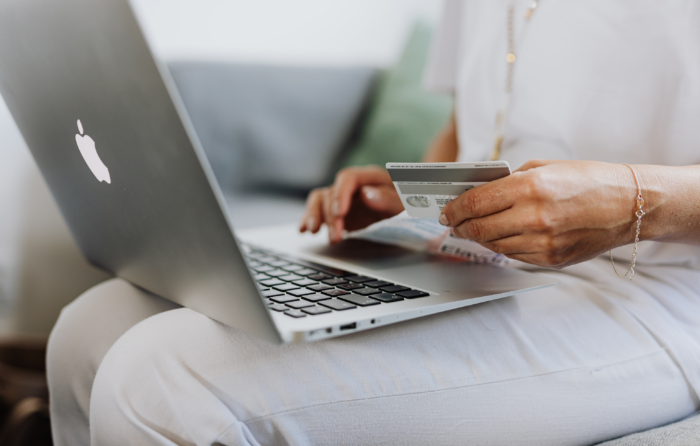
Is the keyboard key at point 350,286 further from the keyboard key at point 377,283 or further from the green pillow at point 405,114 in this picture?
the green pillow at point 405,114

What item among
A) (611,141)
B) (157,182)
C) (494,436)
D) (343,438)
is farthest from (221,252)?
(611,141)

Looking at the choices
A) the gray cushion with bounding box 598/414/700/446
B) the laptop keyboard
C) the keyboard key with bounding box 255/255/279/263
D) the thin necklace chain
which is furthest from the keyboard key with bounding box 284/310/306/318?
the thin necklace chain

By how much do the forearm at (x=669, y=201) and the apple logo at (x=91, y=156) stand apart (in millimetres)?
464

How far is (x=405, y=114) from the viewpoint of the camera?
1489 mm

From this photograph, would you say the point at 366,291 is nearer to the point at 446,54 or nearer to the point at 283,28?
the point at 446,54

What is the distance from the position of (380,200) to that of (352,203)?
6cm

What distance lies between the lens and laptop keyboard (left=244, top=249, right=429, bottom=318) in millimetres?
405

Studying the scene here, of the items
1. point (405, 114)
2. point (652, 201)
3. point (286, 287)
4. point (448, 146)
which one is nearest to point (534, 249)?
point (652, 201)

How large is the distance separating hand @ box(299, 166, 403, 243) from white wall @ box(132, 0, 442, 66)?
888mm

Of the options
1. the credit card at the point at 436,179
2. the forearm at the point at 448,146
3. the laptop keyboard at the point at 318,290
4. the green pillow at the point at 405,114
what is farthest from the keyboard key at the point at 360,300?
the green pillow at the point at 405,114

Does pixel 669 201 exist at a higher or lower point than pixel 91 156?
lower

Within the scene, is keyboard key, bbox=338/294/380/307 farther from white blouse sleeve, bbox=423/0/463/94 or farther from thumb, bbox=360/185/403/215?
white blouse sleeve, bbox=423/0/463/94

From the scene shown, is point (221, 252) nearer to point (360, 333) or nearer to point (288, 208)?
point (360, 333)

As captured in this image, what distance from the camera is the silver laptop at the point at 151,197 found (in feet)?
1.02
